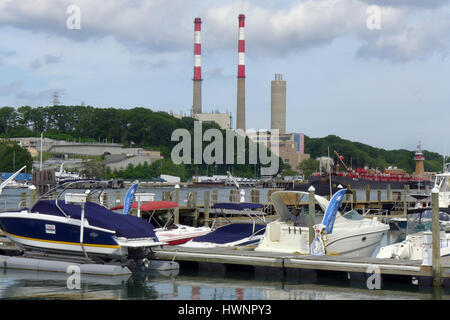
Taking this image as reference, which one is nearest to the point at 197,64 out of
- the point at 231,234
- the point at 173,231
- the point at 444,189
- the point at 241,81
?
the point at 241,81

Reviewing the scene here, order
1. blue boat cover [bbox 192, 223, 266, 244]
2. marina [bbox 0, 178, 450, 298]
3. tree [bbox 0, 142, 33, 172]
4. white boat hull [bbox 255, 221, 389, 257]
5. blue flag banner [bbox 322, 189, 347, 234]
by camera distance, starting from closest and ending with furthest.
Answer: marina [bbox 0, 178, 450, 298], blue flag banner [bbox 322, 189, 347, 234], white boat hull [bbox 255, 221, 389, 257], blue boat cover [bbox 192, 223, 266, 244], tree [bbox 0, 142, 33, 172]

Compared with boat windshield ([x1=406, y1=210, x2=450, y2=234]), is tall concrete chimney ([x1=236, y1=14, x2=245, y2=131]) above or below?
above

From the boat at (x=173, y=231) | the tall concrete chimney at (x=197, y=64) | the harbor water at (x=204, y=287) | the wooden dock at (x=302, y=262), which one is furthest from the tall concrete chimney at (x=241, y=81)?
the harbor water at (x=204, y=287)

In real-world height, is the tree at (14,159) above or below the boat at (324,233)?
above

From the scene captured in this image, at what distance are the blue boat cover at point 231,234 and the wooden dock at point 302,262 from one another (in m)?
1.60

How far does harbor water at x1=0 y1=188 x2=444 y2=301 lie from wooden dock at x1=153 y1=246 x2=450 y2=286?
0.30 m

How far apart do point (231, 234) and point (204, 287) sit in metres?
4.67

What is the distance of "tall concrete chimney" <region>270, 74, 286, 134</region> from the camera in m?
191

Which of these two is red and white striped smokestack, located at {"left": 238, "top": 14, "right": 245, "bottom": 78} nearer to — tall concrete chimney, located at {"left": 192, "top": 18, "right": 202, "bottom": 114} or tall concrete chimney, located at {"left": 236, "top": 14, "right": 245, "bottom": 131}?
tall concrete chimney, located at {"left": 236, "top": 14, "right": 245, "bottom": 131}

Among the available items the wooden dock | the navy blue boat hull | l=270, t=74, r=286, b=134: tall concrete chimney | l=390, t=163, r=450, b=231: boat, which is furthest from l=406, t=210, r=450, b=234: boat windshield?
l=270, t=74, r=286, b=134: tall concrete chimney

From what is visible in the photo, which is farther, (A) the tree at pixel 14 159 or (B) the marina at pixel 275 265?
(A) the tree at pixel 14 159

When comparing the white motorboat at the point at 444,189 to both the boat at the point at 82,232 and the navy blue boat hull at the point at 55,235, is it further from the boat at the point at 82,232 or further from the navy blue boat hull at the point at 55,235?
the navy blue boat hull at the point at 55,235

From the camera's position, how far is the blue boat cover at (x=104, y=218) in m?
20.9
